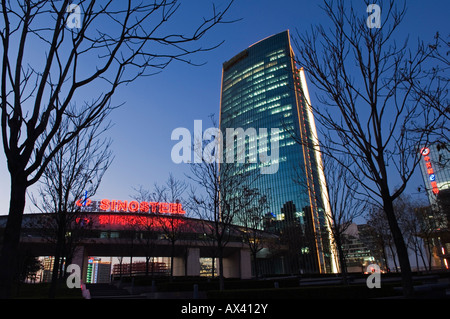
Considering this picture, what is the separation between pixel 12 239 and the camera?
3387mm

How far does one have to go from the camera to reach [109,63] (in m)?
4.11

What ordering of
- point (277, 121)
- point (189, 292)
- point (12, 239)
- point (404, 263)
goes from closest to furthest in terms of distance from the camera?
point (12, 239) < point (404, 263) < point (189, 292) < point (277, 121)

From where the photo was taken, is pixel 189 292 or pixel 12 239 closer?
pixel 12 239

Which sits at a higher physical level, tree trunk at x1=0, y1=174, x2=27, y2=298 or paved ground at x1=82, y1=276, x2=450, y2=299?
tree trunk at x1=0, y1=174, x2=27, y2=298

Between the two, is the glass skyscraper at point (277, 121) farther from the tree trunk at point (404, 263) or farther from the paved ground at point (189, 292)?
the tree trunk at point (404, 263)

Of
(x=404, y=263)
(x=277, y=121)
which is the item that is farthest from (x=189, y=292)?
(x=277, y=121)

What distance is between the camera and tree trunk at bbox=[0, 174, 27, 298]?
126 inches

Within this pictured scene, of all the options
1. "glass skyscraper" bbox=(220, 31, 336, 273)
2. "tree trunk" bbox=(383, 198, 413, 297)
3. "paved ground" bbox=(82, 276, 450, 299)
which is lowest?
"paved ground" bbox=(82, 276, 450, 299)

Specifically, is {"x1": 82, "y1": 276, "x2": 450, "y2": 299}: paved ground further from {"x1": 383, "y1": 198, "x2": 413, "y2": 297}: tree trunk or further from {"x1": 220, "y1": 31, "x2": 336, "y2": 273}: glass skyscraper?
{"x1": 220, "y1": 31, "x2": 336, "y2": 273}: glass skyscraper

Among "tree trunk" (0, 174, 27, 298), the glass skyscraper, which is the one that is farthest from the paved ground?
the glass skyscraper

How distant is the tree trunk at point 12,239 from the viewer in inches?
126

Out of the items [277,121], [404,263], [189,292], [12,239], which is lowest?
[189,292]

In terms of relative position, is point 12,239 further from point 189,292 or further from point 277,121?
point 277,121
